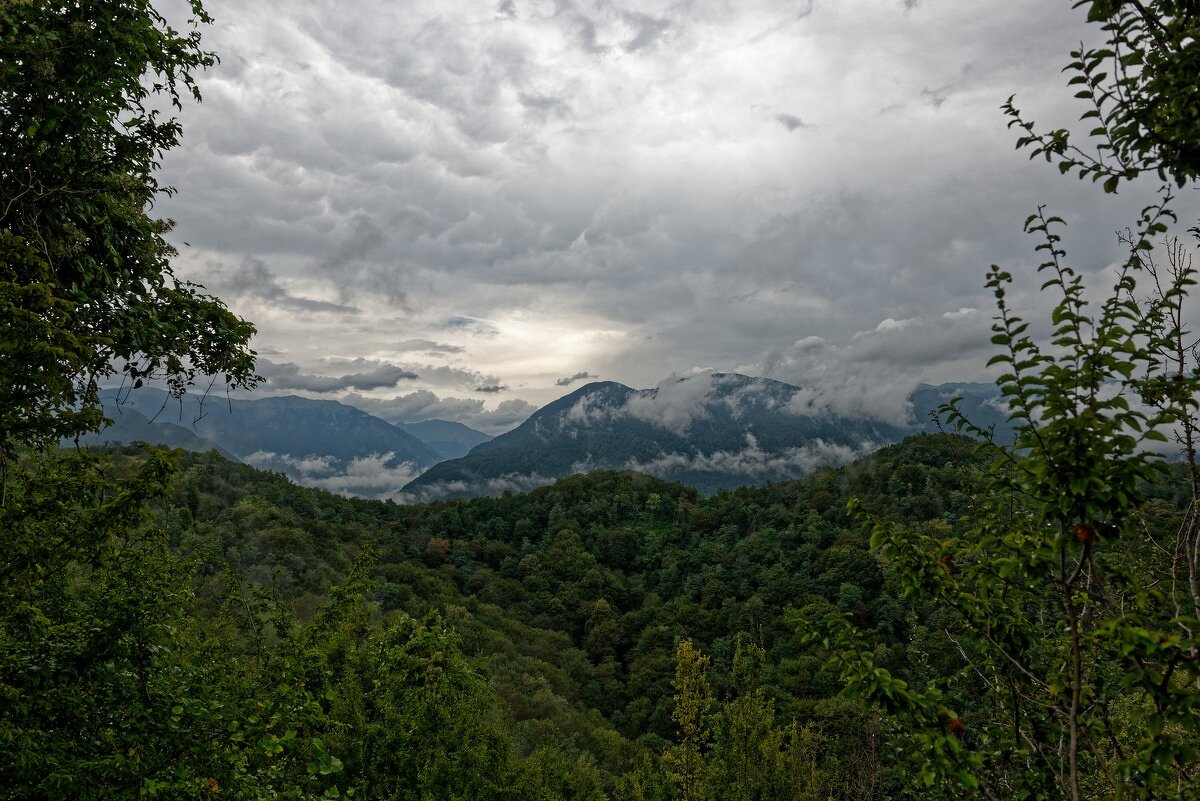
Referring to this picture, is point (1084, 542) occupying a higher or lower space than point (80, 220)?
lower

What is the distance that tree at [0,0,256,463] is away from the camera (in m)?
4.33

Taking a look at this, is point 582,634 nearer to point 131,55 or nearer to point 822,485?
point 822,485

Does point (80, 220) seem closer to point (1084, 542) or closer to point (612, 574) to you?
point (1084, 542)

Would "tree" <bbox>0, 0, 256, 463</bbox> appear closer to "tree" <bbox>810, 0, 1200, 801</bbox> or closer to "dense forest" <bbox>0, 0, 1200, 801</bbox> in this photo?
"dense forest" <bbox>0, 0, 1200, 801</bbox>

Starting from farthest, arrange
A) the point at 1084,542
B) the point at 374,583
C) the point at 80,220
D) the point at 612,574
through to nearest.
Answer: the point at 612,574
the point at 374,583
the point at 80,220
the point at 1084,542

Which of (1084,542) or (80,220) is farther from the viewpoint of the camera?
(80,220)

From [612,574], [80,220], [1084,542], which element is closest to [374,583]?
[80,220]

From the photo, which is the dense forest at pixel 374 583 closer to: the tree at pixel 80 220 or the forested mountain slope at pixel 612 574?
the tree at pixel 80 220

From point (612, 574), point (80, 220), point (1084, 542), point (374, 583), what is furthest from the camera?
point (612, 574)

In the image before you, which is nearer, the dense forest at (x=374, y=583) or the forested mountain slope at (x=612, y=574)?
the dense forest at (x=374, y=583)

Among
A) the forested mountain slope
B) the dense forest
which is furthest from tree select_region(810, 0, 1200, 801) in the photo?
the forested mountain slope

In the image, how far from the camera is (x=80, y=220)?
21.2 feet

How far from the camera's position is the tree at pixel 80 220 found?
433 centimetres

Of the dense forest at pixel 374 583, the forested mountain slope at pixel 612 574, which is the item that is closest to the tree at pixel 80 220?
the dense forest at pixel 374 583
